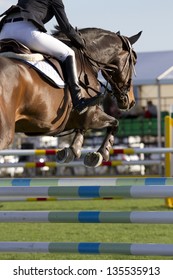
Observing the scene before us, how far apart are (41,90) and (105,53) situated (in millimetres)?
1410

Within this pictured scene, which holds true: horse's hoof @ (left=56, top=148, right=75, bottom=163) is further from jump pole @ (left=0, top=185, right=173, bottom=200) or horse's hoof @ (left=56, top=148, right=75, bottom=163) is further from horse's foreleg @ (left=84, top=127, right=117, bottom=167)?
jump pole @ (left=0, top=185, right=173, bottom=200)

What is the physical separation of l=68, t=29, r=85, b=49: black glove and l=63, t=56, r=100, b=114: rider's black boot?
0.29m

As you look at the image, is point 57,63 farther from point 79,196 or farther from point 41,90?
point 79,196

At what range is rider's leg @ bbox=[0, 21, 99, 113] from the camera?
7.27 meters

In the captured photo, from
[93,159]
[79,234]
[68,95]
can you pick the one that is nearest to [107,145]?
[93,159]

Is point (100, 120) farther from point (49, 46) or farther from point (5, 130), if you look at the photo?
point (5, 130)

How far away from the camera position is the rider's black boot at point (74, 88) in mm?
7438

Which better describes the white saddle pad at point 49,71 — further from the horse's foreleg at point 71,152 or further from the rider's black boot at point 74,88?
the horse's foreleg at point 71,152

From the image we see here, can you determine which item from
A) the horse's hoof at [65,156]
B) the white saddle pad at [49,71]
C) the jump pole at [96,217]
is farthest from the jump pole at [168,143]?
the jump pole at [96,217]

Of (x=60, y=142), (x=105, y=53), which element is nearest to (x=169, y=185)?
(x=105, y=53)

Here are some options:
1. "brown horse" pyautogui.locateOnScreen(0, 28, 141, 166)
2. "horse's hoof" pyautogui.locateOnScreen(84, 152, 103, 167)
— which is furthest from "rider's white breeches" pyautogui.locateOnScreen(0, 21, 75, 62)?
"horse's hoof" pyautogui.locateOnScreen(84, 152, 103, 167)

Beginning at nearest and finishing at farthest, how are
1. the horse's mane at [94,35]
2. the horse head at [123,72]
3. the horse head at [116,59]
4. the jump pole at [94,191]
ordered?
the jump pole at [94,191]
the horse's mane at [94,35]
the horse head at [116,59]
the horse head at [123,72]

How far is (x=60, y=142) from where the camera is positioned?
2180 cm

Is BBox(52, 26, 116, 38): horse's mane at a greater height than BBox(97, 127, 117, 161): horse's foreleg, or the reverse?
BBox(52, 26, 116, 38): horse's mane
